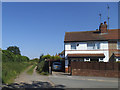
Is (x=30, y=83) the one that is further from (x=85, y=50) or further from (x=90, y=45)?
(x=90, y=45)

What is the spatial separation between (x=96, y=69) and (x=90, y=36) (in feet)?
27.6

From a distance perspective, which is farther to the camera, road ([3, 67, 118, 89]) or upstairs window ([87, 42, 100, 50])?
upstairs window ([87, 42, 100, 50])

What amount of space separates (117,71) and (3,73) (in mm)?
13185

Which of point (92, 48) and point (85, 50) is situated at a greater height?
point (92, 48)

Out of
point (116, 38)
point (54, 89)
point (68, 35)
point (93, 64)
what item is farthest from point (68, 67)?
point (54, 89)

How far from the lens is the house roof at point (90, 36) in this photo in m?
20.8

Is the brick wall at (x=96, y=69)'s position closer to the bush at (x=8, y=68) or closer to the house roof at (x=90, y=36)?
the house roof at (x=90, y=36)

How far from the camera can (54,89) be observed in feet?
27.3

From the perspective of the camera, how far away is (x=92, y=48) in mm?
20391

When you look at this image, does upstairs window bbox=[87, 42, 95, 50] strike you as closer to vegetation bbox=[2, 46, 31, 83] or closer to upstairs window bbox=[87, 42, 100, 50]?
upstairs window bbox=[87, 42, 100, 50]

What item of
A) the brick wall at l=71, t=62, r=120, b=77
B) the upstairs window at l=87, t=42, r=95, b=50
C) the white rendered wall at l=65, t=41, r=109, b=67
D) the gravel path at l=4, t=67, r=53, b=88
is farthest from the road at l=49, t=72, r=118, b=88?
the upstairs window at l=87, t=42, r=95, b=50

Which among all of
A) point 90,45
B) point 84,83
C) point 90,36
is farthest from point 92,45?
point 84,83

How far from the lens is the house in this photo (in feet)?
63.9

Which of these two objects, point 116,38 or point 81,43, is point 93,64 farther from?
point 116,38
